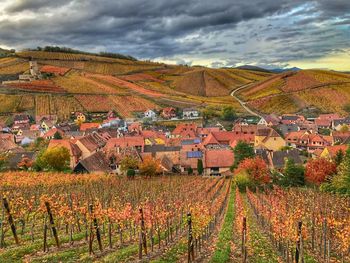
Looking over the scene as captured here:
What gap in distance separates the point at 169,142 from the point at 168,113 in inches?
2298

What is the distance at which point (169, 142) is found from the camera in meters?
99.9

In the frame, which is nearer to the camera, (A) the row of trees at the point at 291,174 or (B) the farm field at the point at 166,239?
(B) the farm field at the point at 166,239

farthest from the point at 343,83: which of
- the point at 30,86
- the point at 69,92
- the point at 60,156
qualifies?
the point at 60,156

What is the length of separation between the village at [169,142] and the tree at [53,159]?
2836mm

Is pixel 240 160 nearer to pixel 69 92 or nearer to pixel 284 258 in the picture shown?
pixel 284 258

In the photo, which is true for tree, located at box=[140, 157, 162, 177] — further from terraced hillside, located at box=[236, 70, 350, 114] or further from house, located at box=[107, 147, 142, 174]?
terraced hillside, located at box=[236, 70, 350, 114]

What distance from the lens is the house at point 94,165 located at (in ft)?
224

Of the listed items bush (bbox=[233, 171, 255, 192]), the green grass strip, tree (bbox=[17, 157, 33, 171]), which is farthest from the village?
the green grass strip

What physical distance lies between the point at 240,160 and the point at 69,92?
391ft

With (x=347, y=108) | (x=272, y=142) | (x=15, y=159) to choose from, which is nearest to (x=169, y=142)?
(x=272, y=142)

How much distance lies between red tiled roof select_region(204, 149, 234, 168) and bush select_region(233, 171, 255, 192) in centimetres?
1929

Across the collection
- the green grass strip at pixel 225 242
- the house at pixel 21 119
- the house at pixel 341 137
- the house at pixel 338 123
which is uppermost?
the house at pixel 21 119

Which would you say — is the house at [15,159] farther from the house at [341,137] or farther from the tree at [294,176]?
the house at [341,137]

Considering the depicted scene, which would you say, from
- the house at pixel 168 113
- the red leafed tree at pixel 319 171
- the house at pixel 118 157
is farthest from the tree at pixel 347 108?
the house at pixel 118 157
